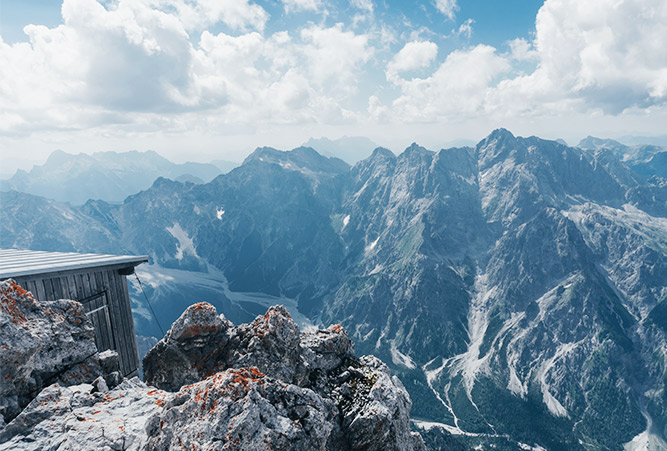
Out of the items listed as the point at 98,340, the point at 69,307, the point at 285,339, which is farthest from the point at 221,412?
the point at 98,340

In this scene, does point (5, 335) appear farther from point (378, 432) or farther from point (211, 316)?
point (378, 432)

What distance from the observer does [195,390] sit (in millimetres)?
10711

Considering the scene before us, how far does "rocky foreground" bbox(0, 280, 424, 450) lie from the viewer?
10.2 meters

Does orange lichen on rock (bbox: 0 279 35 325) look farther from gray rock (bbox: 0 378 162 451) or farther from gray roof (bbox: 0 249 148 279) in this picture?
gray roof (bbox: 0 249 148 279)

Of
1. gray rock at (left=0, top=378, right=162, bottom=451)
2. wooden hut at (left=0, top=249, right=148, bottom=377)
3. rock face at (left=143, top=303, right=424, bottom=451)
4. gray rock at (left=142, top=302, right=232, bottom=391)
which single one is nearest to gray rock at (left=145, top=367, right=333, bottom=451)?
rock face at (left=143, top=303, right=424, bottom=451)

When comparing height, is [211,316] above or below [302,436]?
above

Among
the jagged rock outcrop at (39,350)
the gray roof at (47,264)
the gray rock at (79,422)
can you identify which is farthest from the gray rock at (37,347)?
the gray roof at (47,264)

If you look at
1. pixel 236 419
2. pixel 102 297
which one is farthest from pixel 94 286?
pixel 236 419

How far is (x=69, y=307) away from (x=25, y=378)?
11.0 feet

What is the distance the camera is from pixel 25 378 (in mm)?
12328

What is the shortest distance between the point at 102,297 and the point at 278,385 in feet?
53.3

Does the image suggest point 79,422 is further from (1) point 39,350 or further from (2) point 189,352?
(2) point 189,352

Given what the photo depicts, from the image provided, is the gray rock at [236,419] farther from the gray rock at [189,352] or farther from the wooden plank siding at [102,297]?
the wooden plank siding at [102,297]

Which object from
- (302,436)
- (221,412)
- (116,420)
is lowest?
(302,436)
